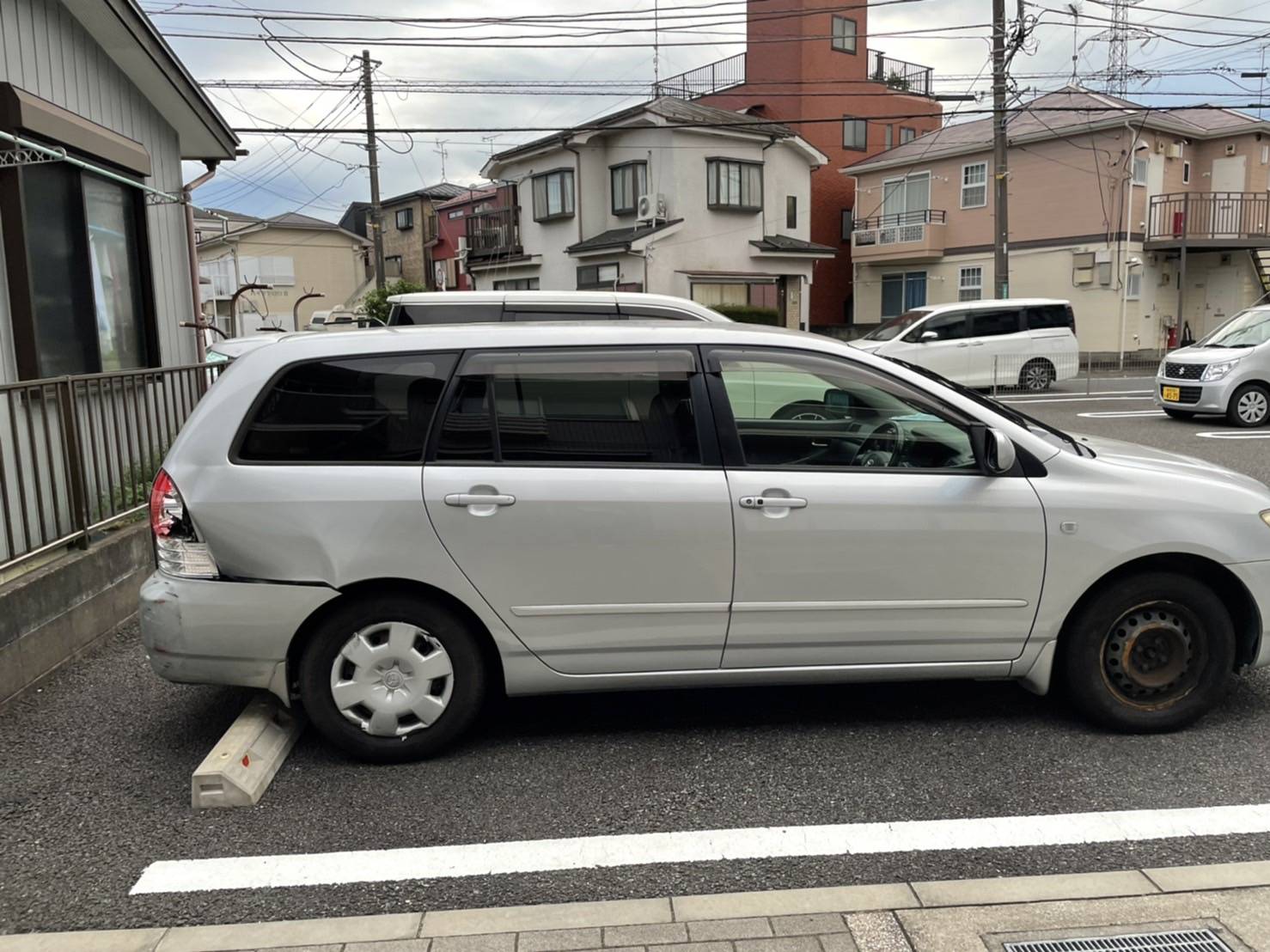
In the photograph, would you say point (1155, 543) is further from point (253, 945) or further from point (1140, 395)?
point (1140, 395)

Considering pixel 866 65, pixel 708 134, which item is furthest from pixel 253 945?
pixel 866 65

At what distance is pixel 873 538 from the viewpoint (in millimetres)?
3443

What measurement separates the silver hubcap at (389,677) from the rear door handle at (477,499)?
19.1 inches

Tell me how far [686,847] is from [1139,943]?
4.13 feet

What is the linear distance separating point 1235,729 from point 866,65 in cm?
3684

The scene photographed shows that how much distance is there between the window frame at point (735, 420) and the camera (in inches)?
138

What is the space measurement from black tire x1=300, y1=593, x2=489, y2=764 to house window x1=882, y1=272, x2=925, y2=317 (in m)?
30.2

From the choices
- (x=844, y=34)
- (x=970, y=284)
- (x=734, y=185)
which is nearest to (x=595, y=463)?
(x=734, y=185)

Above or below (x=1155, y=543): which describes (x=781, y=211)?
above

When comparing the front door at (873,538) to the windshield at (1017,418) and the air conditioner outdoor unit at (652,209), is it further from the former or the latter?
the air conditioner outdoor unit at (652,209)

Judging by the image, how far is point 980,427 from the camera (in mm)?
3477

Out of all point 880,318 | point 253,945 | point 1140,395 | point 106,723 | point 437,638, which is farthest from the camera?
point 880,318

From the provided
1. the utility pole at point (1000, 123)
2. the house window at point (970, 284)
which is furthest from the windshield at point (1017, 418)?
the house window at point (970, 284)

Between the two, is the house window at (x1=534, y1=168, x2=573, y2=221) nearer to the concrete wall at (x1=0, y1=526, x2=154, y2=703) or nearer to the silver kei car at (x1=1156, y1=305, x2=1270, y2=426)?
the silver kei car at (x1=1156, y1=305, x2=1270, y2=426)
